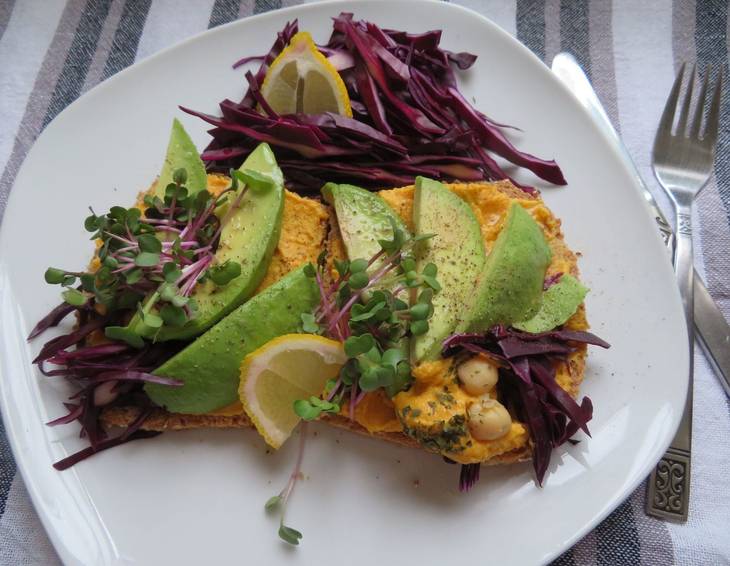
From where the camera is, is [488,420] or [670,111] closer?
[488,420]

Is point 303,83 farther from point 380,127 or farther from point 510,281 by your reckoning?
point 510,281

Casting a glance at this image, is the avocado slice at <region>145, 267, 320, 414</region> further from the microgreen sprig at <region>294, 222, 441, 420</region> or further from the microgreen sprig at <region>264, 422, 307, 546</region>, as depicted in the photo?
the microgreen sprig at <region>264, 422, 307, 546</region>

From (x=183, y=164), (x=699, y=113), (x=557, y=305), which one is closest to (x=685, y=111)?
(x=699, y=113)

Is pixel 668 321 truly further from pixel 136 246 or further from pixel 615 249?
pixel 136 246

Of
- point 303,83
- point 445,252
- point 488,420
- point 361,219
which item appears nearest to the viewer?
point 488,420

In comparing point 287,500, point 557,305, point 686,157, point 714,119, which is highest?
point 714,119

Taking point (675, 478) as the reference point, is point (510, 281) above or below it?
above
